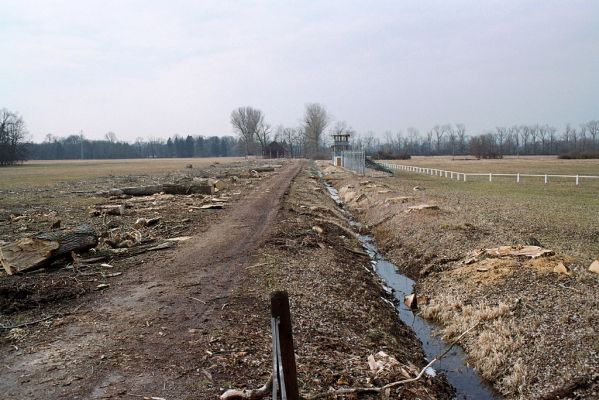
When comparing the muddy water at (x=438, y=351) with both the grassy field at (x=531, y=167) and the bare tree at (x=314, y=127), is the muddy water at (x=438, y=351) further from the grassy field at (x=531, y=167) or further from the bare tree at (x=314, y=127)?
the bare tree at (x=314, y=127)

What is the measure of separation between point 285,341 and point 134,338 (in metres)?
3.27

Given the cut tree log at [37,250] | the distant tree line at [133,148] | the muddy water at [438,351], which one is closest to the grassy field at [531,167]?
the muddy water at [438,351]

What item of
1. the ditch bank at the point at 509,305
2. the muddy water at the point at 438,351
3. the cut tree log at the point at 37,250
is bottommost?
the muddy water at the point at 438,351

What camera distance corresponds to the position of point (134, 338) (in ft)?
21.4

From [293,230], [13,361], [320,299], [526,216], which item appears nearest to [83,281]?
[13,361]

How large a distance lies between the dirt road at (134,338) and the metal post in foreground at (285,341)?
56.8 inches

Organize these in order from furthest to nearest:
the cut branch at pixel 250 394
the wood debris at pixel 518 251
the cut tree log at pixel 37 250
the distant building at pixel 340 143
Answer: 1. the distant building at pixel 340 143
2. the wood debris at pixel 518 251
3. the cut tree log at pixel 37 250
4. the cut branch at pixel 250 394

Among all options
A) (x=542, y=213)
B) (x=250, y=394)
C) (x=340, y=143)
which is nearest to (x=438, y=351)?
(x=250, y=394)

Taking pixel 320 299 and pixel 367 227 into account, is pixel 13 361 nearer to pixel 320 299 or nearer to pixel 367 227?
pixel 320 299

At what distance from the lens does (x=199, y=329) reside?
6.84 m

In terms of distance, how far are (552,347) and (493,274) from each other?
321 cm

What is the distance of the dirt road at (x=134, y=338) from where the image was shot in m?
5.23

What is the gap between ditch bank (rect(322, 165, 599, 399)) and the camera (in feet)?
20.9

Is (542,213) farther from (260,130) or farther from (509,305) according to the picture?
(260,130)
